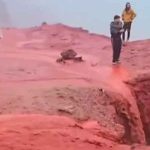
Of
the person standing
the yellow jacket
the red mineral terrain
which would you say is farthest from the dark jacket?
the yellow jacket

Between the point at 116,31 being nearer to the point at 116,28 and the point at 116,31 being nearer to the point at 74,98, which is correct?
the point at 116,28

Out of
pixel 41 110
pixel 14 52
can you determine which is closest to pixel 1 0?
pixel 14 52

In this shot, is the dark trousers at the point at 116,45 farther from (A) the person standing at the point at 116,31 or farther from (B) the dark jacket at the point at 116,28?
(B) the dark jacket at the point at 116,28

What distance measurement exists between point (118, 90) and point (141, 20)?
55.0 m

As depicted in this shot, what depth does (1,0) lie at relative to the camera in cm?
6334

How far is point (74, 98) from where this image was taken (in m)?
11.4

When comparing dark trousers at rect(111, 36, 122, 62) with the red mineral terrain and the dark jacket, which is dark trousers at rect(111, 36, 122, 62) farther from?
the red mineral terrain

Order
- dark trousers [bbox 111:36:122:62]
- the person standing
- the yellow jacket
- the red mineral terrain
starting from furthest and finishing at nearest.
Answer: the yellow jacket → dark trousers [bbox 111:36:122:62] → the person standing → the red mineral terrain

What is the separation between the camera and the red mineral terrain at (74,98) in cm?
889

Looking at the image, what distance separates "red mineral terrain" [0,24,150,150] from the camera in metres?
8.89

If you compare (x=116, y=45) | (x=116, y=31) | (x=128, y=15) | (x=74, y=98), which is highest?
(x=128, y=15)

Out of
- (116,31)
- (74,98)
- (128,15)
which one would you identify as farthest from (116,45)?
(74,98)

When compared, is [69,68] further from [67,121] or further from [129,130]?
[67,121]

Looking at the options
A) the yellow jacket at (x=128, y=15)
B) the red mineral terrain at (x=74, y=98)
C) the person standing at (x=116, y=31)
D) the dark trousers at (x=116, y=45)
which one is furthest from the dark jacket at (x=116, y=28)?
the yellow jacket at (x=128, y=15)
